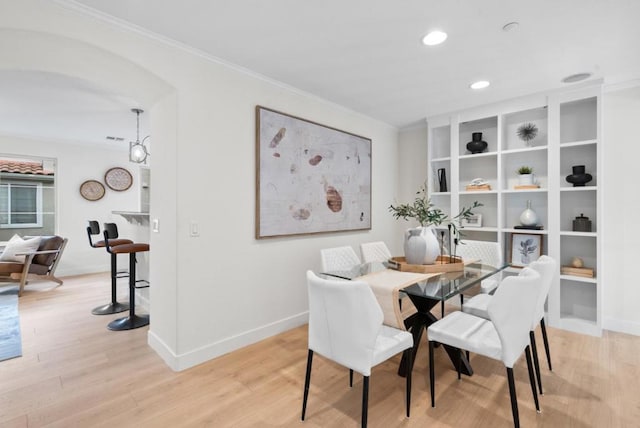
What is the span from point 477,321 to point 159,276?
2.50m

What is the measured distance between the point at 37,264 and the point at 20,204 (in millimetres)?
1674

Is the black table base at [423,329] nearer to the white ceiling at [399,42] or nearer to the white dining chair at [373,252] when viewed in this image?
the white dining chair at [373,252]

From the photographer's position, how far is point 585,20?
81.1 inches

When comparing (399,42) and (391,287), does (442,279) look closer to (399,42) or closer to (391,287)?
(391,287)

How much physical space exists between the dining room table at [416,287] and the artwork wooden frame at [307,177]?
0.91m

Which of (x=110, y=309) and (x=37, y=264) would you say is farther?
(x=37, y=264)

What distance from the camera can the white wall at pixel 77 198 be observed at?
567 cm

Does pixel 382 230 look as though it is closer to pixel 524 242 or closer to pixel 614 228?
pixel 524 242

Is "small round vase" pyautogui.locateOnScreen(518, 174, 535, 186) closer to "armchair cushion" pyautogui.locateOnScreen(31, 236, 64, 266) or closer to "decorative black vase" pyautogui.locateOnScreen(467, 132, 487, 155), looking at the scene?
"decorative black vase" pyautogui.locateOnScreen(467, 132, 487, 155)

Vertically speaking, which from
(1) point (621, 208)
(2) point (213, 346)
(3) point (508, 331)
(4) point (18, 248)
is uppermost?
(1) point (621, 208)

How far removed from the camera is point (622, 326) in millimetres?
3182

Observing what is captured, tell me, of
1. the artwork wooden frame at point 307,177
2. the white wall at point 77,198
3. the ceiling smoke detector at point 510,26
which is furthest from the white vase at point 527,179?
the white wall at point 77,198

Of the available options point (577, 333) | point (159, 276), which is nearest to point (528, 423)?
point (577, 333)

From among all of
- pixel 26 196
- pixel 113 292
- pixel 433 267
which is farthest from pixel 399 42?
pixel 26 196
